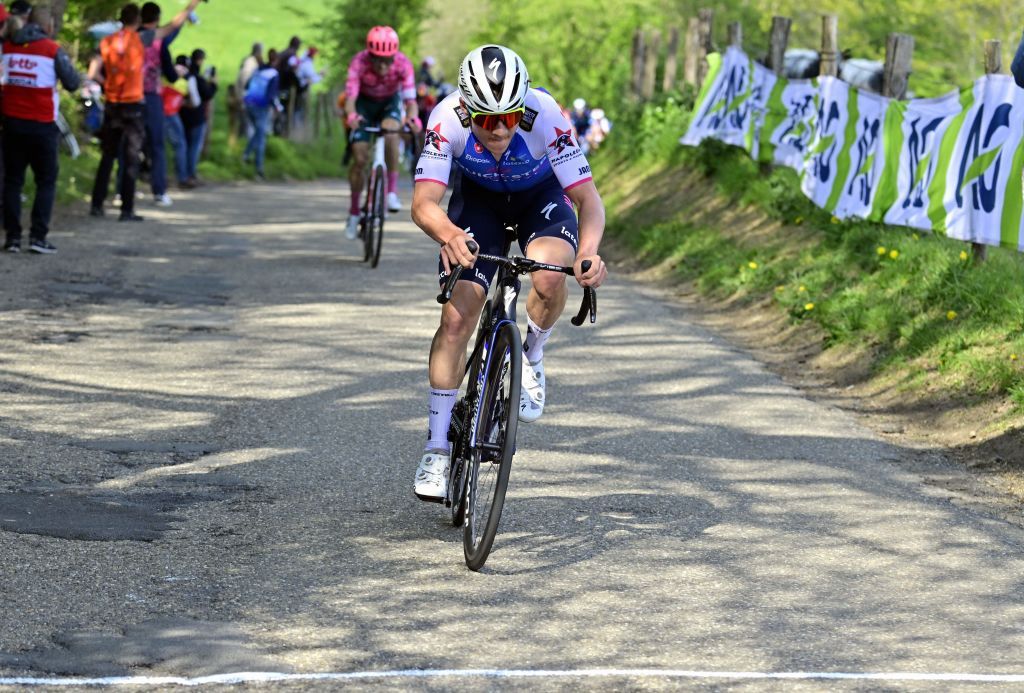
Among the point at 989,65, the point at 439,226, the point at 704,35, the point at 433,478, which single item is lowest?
the point at 433,478

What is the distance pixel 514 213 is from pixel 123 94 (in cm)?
1249

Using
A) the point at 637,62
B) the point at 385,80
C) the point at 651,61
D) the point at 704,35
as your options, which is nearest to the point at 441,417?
the point at 385,80

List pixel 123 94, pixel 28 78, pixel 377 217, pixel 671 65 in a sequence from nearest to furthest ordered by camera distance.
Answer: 1. pixel 28 78
2. pixel 377 217
3. pixel 123 94
4. pixel 671 65

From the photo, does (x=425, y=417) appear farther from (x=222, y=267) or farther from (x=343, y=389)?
(x=222, y=267)

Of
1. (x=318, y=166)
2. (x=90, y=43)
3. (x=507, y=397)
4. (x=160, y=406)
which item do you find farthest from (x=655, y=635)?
(x=318, y=166)

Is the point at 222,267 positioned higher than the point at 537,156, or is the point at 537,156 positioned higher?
the point at 537,156

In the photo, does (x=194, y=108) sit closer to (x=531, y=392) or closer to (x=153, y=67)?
(x=153, y=67)

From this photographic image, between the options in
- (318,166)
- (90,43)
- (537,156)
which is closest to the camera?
(537,156)

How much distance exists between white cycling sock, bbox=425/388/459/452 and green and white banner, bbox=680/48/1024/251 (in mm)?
4729

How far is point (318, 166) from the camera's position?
37.2 m

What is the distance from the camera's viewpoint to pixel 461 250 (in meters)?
6.09

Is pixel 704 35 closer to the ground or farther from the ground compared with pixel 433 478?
farther from the ground

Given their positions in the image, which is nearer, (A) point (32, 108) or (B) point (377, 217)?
(A) point (32, 108)

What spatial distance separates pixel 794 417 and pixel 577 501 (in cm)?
266
